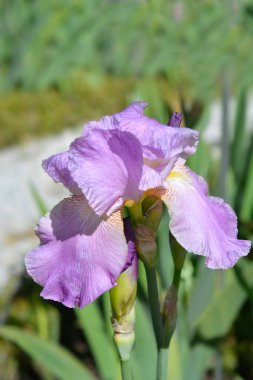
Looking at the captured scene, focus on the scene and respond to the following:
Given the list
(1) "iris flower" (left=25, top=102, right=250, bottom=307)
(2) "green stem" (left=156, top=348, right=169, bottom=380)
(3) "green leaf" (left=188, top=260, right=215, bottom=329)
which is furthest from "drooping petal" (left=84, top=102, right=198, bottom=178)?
(3) "green leaf" (left=188, top=260, right=215, bottom=329)

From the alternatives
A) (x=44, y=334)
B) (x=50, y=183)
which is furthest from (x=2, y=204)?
(x=44, y=334)

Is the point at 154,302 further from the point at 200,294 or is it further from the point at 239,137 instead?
the point at 239,137

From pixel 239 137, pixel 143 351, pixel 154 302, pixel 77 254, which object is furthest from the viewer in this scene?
pixel 239 137

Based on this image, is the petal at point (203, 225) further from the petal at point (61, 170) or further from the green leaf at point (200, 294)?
the green leaf at point (200, 294)

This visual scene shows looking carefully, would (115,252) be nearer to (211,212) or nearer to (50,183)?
(211,212)

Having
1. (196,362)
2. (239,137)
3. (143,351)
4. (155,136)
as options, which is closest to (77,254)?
(155,136)

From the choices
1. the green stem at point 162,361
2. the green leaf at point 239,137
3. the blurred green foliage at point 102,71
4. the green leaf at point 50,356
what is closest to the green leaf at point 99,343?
the green leaf at point 50,356

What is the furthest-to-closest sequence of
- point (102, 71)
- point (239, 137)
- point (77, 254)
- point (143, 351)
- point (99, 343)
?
point (102, 71), point (239, 137), point (99, 343), point (143, 351), point (77, 254)

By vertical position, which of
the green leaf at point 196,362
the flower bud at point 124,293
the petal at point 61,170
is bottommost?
the green leaf at point 196,362
